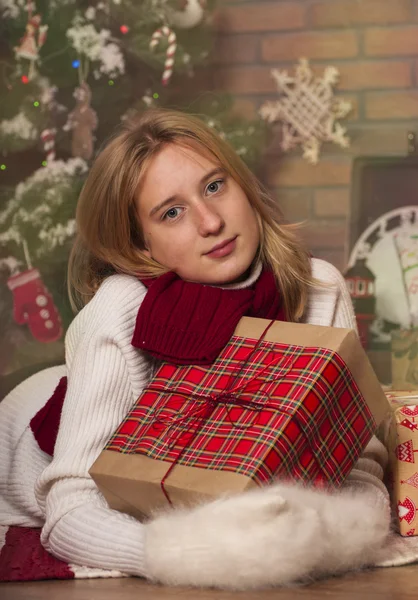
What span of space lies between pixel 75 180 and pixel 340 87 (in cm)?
93

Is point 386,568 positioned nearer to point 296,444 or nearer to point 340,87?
point 296,444

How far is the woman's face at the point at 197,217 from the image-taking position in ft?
5.89

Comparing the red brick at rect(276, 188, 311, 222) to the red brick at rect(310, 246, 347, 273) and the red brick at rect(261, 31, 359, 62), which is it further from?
the red brick at rect(261, 31, 359, 62)

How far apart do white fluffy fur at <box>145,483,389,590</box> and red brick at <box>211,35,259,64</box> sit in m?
2.17

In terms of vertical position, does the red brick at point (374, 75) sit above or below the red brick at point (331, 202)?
above

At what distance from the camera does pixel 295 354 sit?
153cm

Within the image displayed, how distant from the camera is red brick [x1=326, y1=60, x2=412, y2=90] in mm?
3242

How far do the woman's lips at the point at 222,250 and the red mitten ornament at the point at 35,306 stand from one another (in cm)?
150

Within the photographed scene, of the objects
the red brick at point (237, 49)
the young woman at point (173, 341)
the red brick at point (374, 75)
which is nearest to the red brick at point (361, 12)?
the red brick at point (374, 75)

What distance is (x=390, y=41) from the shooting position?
325 centimetres

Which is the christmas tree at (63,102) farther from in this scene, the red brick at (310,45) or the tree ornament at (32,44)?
the red brick at (310,45)

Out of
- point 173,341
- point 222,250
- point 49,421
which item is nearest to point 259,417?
point 173,341

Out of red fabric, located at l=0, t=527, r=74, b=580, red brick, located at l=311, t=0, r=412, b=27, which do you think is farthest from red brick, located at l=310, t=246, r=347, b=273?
red fabric, located at l=0, t=527, r=74, b=580

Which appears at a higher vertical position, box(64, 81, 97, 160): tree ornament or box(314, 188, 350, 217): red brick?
box(64, 81, 97, 160): tree ornament
